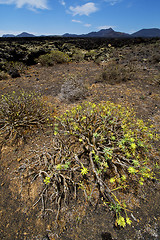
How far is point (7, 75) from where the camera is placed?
25.8ft

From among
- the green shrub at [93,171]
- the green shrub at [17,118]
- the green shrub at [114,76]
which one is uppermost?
the green shrub at [114,76]

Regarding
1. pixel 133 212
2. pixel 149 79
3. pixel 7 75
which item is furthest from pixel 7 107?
pixel 149 79

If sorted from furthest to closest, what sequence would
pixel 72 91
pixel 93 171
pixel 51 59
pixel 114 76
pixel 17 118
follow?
1. pixel 51 59
2. pixel 114 76
3. pixel 72 91
4. pixel 17 118
5. pixel 93 171

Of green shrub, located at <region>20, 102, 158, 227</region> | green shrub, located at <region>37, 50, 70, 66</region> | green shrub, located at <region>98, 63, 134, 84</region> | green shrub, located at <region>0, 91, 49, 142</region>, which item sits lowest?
green shrub, located at <region>20, 102, 158, 227</region>

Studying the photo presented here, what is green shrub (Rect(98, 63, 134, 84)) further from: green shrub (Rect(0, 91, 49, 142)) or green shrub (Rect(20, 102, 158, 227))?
green shrub (Rect(0, 91, 49, 142))

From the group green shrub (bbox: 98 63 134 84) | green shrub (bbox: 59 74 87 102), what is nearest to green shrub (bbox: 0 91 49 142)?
green shrub (bbox: 59 74 87 102)

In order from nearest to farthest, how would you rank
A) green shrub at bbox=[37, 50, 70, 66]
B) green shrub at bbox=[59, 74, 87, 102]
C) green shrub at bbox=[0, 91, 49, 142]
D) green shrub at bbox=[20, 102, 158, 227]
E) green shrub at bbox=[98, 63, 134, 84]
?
green shrub at bbox=[20, 102, 158, 227] → green shrub at bbox=[0, 91, 49, 142] → green shrub at bbox=[59, 74, 87, 102] → green shrub at bbox=[98, 63, 134, 84] → green shrub at bbox=[37, 50, 70, 66]

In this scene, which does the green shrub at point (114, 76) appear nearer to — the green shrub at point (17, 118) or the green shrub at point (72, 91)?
the green shrub at point (72, 91)

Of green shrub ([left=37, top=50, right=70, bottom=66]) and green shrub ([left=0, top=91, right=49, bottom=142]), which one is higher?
green shrub ([left=37, top=50, right=70, bottom=66])

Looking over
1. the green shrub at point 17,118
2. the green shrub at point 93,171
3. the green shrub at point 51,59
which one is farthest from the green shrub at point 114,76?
the green shrub at point 51,59

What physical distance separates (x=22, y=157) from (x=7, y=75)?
710 cm

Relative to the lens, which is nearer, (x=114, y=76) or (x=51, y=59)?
(x=114, y=76)

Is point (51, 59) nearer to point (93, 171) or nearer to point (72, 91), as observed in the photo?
point (72, 91)

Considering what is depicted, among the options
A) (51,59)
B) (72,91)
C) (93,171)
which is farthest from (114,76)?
(51,59)
